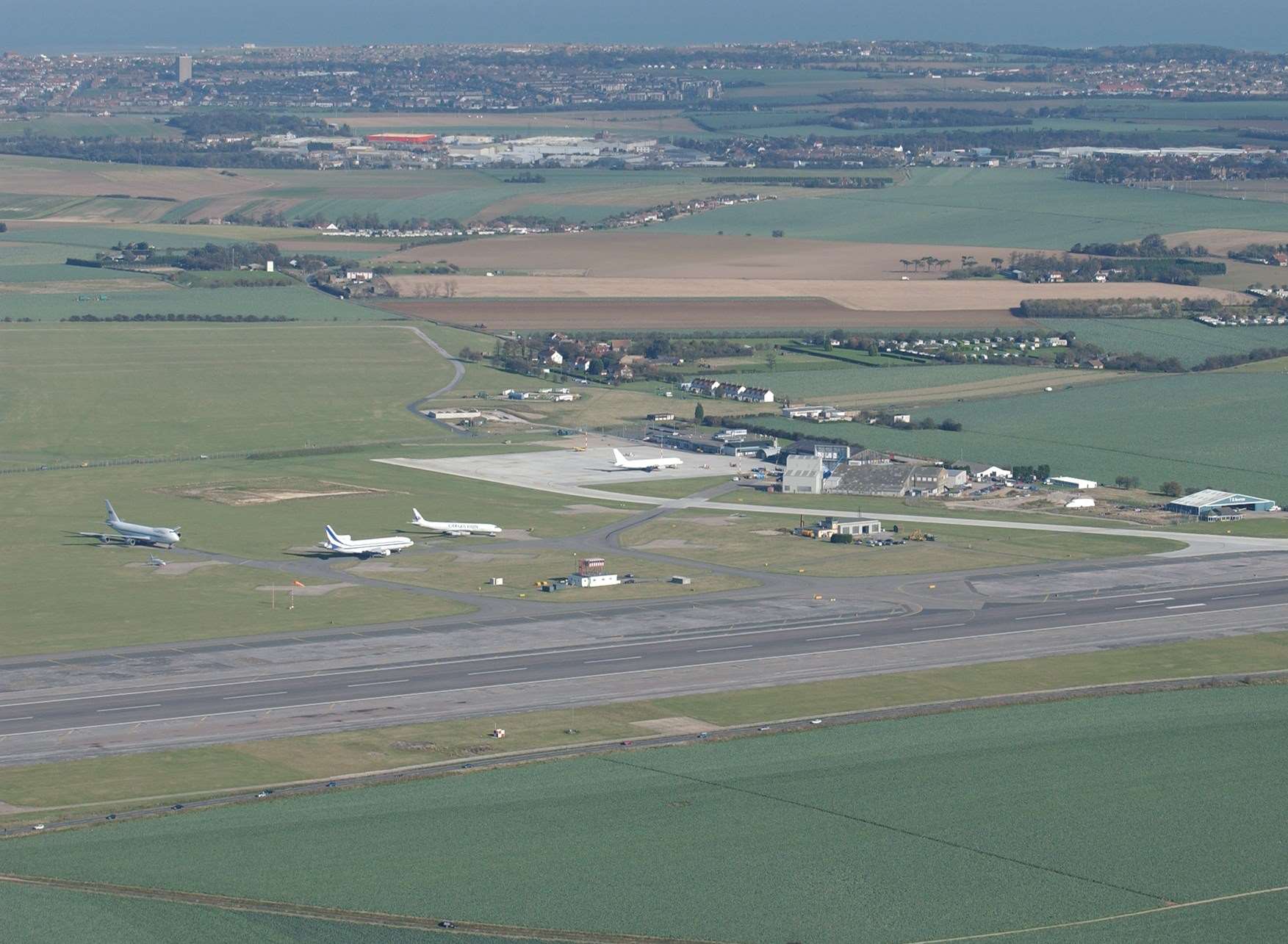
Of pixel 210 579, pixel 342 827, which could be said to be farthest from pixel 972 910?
pixel 210 579

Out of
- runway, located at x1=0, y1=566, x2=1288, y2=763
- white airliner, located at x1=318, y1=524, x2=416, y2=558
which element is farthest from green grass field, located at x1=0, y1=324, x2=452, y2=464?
runway, located at x1=0, y1=566, x2=1288, y2=763

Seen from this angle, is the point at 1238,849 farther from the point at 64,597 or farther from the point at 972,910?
the point at 64,597

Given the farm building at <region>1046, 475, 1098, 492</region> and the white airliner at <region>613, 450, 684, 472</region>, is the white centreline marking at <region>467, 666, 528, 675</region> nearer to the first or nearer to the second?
the white airliner at <region>613, 450, 684, 472</region>

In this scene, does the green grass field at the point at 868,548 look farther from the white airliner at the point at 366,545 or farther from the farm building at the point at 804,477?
the white airliner at the point at 366,545

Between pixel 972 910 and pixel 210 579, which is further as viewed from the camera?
pixel 210 579

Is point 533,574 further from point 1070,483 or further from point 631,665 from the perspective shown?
point 1070,483

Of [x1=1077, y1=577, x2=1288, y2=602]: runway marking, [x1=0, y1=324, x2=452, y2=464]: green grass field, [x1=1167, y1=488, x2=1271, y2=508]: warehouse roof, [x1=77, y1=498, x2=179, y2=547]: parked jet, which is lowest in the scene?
[x1=0, y1=324, x2=452, y2=464]: green grass field

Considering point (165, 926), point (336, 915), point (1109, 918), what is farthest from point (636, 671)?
point (165, 926)

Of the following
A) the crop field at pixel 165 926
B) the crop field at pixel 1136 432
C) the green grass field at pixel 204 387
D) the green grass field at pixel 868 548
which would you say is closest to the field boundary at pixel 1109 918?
the crop field at pixel 165 926

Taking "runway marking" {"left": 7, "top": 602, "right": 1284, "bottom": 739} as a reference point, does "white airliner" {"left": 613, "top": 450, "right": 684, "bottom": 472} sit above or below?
below
